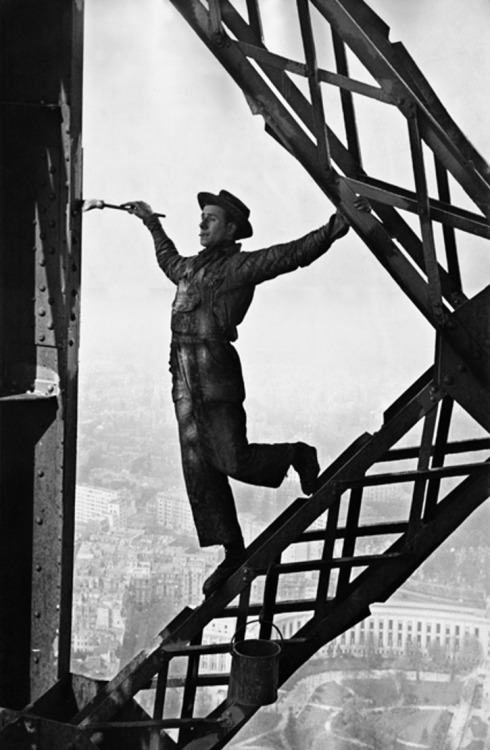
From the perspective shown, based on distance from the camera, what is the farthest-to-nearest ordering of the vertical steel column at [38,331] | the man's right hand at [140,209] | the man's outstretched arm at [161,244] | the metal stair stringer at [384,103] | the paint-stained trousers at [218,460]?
1. the man's right hand at [140,209]
2. the man's outstretched arm at [161,244]
3. the paint-stained trousers at [218,460]
4. the vertical steel column at [38,331]
5. the metal stair stringer at [384,103]

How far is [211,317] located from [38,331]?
114cm

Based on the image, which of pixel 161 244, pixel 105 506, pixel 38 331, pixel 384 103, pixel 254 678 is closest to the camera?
pixel 384 103

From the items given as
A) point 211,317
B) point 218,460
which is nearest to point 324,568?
point 218,460

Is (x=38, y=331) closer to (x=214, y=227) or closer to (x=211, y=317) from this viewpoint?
(x=211, y=317)

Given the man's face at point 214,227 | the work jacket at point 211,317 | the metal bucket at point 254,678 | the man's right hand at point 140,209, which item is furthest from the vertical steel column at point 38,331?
the metal bucket at point 254,678

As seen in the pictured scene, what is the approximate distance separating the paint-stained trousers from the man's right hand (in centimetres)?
Answer: 129

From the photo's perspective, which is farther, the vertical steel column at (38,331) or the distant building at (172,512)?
the distant building at (172,512)

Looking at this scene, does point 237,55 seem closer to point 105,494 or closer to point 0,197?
→ point 0,197

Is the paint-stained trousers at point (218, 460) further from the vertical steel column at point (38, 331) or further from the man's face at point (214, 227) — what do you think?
the man's face at point (214, 227)

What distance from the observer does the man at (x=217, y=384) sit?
5.58 m

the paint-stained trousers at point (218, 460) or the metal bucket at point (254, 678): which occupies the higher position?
the paint-stained trousers at point (218, 460)

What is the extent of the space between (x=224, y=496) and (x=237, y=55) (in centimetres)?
276

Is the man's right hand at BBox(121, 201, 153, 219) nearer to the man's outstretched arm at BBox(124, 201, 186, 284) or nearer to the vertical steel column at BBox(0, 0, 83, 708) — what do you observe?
the man's outstretched arm at BBox(124, 201, 186, 284)

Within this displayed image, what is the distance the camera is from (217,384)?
562 cm
